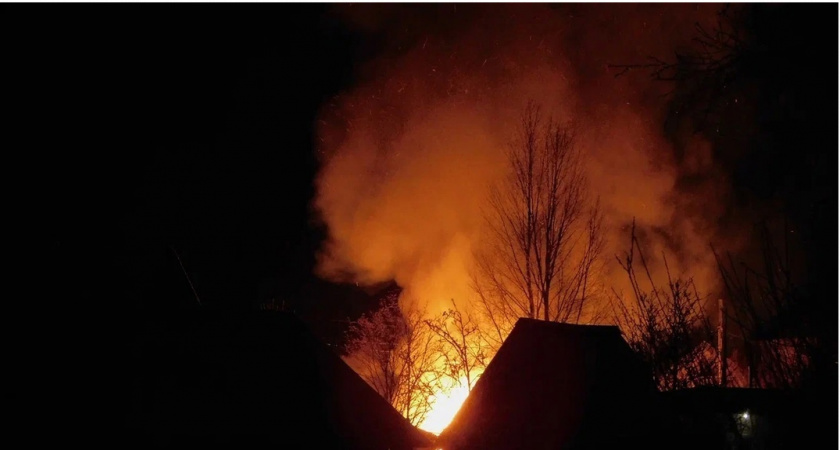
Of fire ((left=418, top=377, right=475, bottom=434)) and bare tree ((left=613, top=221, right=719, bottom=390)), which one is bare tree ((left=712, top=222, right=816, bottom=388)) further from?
fire ((left=418, top=377, right=475, bottom=434))

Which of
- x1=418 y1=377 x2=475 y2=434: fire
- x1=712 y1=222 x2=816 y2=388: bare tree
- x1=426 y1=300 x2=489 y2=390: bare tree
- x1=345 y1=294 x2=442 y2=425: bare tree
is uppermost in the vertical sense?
x1=345 y1=294 x2=442 y2=425: bare tree

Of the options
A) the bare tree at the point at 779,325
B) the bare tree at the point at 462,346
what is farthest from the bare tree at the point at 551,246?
the bare tree at the point at 779,325

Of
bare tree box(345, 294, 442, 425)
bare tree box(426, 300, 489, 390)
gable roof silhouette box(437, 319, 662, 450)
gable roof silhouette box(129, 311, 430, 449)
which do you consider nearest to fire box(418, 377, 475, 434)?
bare tree box(426, 300, 489, 390)

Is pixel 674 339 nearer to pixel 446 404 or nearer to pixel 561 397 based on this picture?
pixel 561 397

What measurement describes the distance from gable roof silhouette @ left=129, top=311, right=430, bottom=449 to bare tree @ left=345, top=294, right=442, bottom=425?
15112mm

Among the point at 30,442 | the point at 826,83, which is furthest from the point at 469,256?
the point at 826,83

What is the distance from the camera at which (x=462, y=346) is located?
64.0ft

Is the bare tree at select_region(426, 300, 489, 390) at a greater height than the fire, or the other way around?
the bare tree at select_region(426, 300, 489, 390)

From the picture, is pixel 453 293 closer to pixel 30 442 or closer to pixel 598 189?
pixel 598 189

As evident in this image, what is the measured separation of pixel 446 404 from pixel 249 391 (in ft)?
45.0

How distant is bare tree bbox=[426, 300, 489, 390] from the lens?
19.1 meters

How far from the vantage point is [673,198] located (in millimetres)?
21797

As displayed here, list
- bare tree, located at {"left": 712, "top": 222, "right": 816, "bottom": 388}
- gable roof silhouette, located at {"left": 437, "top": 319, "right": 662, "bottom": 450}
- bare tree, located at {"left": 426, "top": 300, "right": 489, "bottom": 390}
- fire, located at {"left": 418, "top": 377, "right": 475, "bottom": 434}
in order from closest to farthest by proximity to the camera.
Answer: bare tree, located at {"left": 712, "top": 222, "right": 816, "bottom": 388} → gable roof silhouette, located at {"left": 437, "top": 319, "right": 662, "bottom": 450} → bare tree, located at {"left": 426, "top": 300, "right": 489, "bottom": 390} → fire, located at {"left": 418, "top": 377, "right": 475, "bottom": 434}

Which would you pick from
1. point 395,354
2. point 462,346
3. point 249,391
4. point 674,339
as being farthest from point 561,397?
point 395,354
